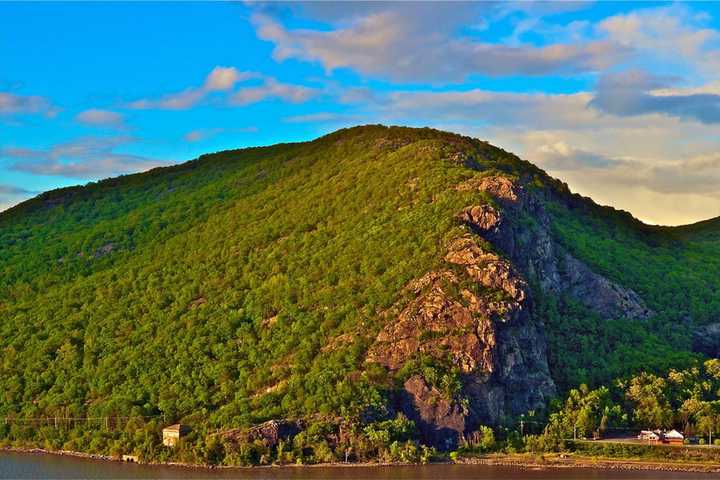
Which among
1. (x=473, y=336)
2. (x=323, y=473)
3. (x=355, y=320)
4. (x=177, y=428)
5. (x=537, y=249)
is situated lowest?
(x=323, y=473)

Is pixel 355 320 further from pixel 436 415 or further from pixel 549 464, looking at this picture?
pixel 549 464

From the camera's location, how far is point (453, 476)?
12412 cm

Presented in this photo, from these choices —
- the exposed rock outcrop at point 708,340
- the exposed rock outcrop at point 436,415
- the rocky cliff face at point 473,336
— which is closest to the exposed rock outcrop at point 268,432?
the rocky cliff face at point 473,336

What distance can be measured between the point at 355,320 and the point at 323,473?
105 ft

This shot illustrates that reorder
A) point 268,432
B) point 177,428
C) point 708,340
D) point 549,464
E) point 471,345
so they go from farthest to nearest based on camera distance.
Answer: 1. point 708,340
2. point 471,345
3. point 177,428
4. point 549,464
5. point 268,432

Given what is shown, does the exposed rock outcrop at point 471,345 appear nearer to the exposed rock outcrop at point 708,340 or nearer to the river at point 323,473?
the river at point 323,473

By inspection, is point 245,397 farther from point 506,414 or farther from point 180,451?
point 506,414

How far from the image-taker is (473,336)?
145375 millimetres

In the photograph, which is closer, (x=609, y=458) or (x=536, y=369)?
(x=609, y=458)

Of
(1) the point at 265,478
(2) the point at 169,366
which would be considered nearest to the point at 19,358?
(2) the point at 169,366

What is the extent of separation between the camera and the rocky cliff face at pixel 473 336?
13888 cm

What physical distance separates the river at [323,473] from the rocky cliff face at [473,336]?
33.3 feet

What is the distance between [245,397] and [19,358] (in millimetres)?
45121

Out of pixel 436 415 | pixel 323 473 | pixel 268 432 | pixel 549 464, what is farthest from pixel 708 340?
pixel 268 432
